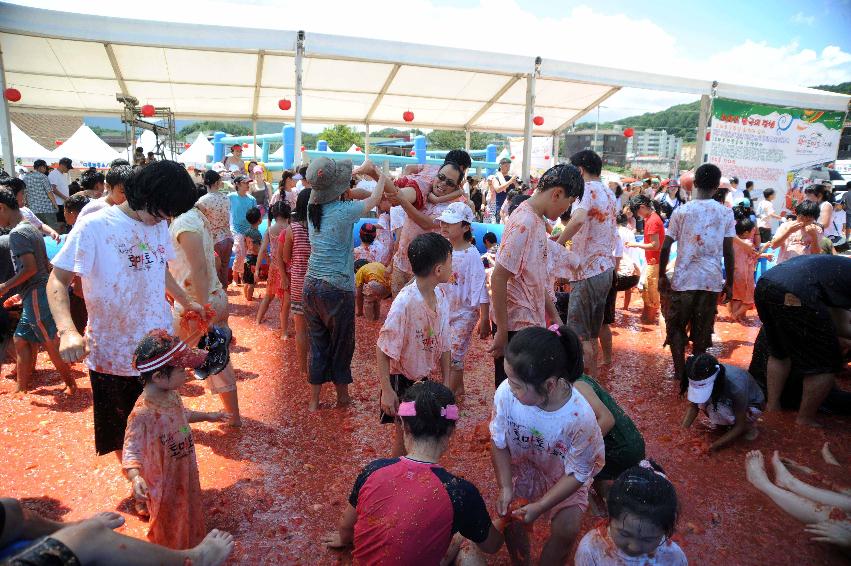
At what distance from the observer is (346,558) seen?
302 cm

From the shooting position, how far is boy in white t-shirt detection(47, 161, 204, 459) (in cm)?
295

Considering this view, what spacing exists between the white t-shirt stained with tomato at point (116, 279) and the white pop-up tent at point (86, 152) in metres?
23.1

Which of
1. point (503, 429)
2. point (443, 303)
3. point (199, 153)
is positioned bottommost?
point (503, 429)

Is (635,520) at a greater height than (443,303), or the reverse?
(443,303)

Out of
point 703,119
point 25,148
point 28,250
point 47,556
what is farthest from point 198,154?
point 47,556

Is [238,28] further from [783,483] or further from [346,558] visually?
[783,483]

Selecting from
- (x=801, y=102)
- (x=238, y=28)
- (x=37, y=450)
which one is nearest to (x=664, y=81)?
(x=801, y=102)

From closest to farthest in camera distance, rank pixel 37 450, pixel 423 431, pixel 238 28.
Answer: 1. pixel 423 431
2. pixel 37 450
3. pixel 238 28

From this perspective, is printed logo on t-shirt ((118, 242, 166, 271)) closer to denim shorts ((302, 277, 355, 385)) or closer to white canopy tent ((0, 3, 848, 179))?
denim shorts ((302, 277, 355, 385))

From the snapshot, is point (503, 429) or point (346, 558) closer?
point (503, 429)

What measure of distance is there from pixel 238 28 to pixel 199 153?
2086cm

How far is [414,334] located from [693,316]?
11.6 ft

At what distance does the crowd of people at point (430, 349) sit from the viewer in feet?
7.44

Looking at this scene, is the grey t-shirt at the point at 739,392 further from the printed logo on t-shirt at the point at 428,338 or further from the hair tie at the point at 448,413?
the hair tie at the point at 448,413
